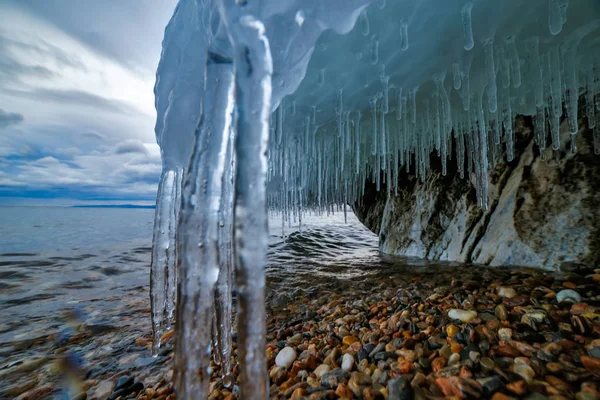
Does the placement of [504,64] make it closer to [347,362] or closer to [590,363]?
[590,363]

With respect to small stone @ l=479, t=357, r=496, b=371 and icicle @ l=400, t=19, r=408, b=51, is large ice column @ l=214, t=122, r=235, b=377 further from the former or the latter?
icicle @ l=400, t=19, r=408, b=51

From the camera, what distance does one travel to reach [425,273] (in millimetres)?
4367

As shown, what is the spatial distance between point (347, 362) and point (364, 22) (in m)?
3.29

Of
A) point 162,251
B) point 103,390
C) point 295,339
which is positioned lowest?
point 103,390

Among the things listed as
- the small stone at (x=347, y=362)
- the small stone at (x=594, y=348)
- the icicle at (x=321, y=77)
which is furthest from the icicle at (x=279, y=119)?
the small stone at (x=594, y=348)

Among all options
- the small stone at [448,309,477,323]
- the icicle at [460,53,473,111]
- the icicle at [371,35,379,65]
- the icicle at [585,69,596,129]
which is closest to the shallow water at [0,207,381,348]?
the small stone at [448,309,477,323]

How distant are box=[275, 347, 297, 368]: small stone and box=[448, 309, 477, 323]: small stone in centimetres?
142

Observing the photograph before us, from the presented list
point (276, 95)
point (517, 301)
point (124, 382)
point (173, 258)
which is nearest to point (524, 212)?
point (517, 301)

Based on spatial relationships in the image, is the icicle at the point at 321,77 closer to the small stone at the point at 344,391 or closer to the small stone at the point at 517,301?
the small stone at the point at 517,301

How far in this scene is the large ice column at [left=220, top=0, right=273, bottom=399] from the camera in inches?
44.1

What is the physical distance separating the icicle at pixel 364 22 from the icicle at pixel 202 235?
76.5 inches

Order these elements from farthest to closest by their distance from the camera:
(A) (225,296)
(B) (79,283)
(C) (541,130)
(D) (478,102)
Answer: (B) (79,283) < (D) (478,102) < (C) (541,130) < (A) (225,296)

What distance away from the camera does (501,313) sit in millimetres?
2072

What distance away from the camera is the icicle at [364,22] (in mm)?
2696
